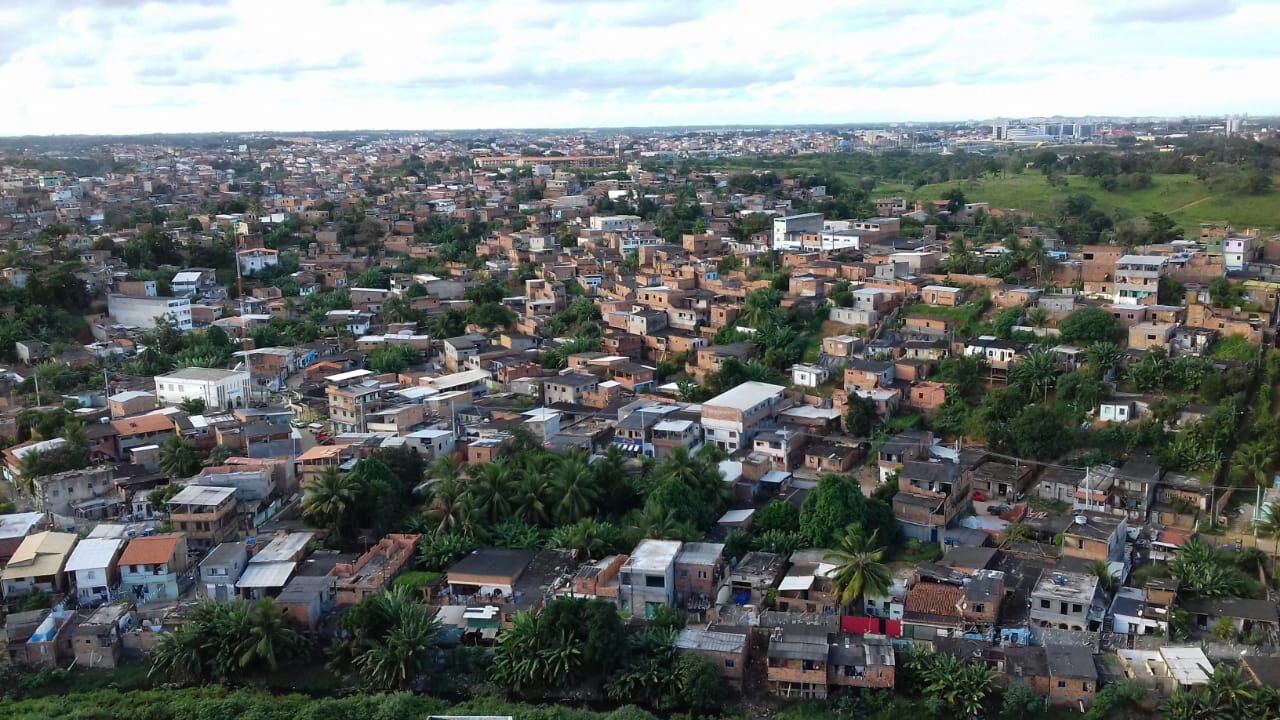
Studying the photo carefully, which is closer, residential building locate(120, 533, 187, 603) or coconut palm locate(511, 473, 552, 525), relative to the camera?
residential building locate(120, 533, 187, 603)

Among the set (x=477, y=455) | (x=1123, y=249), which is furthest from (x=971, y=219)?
(x=477, y=455)

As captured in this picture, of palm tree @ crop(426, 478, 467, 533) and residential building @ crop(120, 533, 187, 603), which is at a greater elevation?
palm tree @ crop(426, 478, 467, 533)

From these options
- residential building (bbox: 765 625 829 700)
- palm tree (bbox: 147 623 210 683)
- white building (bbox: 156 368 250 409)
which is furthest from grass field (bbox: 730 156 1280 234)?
palm tree (bbox: 147 623 210 683)

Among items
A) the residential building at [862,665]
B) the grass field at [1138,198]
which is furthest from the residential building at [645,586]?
the grass field at [1138,198]

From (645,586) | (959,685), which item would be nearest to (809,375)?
(645,586)

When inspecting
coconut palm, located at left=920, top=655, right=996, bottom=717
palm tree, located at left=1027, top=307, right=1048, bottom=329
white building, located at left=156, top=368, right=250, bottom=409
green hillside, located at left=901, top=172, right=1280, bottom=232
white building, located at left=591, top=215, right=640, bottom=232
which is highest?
green hillside, located at left=901, top=172, right=1280, bottom=232

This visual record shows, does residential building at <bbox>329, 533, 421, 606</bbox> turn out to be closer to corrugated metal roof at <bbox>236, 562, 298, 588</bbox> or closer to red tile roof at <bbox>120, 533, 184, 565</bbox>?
corrugated metal roof at <bbox>236, 562, 298, 588</bbox>

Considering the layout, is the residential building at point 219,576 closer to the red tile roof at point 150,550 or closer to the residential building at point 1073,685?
the red tile roof at point 150,550

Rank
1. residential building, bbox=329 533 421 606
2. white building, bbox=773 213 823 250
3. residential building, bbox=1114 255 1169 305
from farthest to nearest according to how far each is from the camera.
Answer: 1. white building, bbox=773 213 823 250
2. residential building, bbox=1114 255 1169 305
3. residential building, bbox=329 533 421 606
